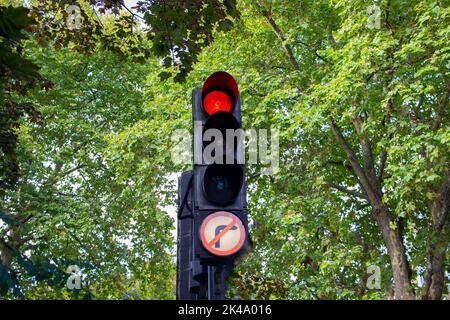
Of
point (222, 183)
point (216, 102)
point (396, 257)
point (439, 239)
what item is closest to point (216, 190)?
point (222, 183)

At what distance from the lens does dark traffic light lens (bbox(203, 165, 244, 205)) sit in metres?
3.01

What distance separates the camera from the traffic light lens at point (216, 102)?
10.9 feet

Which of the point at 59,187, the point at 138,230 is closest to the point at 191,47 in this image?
the point at 138,230

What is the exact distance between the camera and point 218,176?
10.2 feet

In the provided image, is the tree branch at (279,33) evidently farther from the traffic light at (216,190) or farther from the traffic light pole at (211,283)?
the traffic light pole at (211,283)

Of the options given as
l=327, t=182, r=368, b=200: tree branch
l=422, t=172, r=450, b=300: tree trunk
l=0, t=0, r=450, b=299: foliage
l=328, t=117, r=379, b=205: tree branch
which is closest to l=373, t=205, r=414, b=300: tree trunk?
l=0, t=0, r=450, b=299: foliage

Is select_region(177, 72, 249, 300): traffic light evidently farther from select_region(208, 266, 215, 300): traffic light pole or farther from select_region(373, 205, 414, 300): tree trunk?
select_region(373, 205, 414, 300): tree trunk

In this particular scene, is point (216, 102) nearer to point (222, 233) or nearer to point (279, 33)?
point (222, 233)

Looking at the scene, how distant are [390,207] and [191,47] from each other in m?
9.88

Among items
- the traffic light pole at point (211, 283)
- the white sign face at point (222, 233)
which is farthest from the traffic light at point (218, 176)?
the traffic light pole at point (211, 283)

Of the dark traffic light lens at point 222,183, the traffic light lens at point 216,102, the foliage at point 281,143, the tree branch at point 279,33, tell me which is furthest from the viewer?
the tree branch at point 279,33

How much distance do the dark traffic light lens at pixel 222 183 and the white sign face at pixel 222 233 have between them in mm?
93

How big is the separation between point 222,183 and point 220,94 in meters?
0.59

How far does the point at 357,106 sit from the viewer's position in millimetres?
13047
